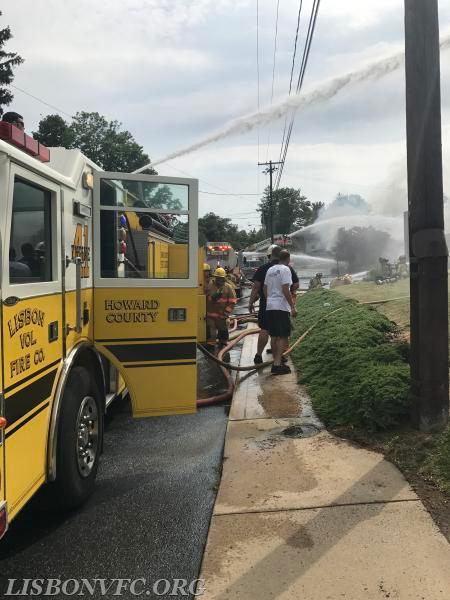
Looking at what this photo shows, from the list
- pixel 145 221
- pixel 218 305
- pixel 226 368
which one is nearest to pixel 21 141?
pixel 145 221

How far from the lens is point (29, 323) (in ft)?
9.23

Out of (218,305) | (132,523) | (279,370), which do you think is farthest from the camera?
(218,305)

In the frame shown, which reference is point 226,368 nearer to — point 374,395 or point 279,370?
point 279,370

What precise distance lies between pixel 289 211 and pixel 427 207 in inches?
4227

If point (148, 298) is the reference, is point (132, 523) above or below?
below

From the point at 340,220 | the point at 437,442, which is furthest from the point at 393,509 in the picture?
the point at 340,220

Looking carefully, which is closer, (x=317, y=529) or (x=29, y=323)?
(x=29, y=323)

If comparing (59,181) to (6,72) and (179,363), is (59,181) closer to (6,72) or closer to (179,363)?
(179,363)

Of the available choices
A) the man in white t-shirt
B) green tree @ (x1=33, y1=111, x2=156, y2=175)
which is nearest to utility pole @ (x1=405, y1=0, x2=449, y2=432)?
the man in white t-shirt

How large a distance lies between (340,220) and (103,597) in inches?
1960

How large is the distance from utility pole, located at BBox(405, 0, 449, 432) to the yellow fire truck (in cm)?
189

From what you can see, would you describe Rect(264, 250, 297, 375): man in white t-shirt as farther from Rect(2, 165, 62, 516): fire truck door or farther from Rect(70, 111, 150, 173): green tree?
Rect(70, 111, 150, 173): green tree

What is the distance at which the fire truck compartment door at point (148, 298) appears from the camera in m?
4.21

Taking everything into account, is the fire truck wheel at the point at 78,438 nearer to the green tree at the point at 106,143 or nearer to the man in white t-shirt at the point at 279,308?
the man in white t-shirt at the point at 279,308
